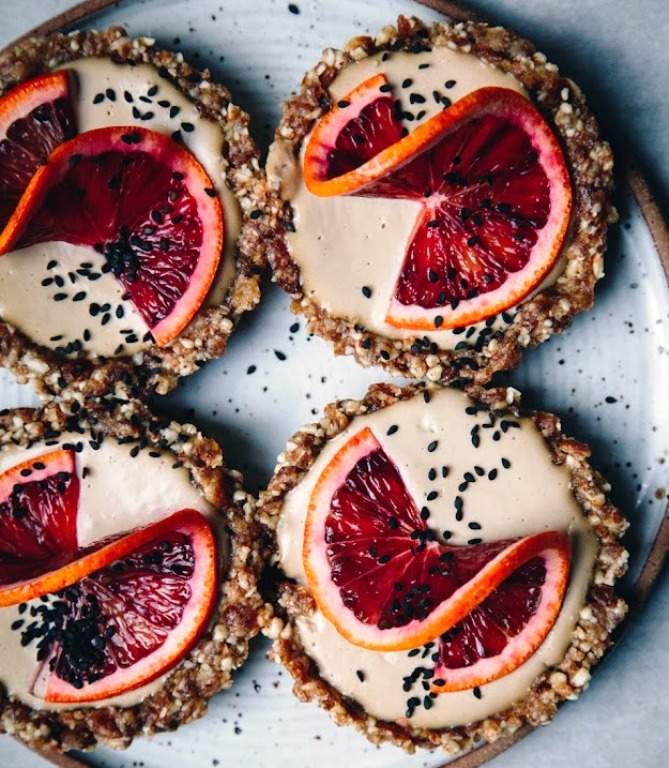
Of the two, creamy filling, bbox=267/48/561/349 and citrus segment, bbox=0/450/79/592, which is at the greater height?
creamy filling, bbox=267/48/561/349

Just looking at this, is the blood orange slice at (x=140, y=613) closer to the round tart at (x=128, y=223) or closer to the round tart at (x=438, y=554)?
the round tart at (x=438, y=554)

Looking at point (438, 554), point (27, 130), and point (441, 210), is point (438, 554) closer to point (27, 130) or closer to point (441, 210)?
point (441, 210)

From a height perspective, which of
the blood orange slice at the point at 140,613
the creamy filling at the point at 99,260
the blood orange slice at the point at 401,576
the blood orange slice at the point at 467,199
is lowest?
the blood orange slice at the point at 140,613

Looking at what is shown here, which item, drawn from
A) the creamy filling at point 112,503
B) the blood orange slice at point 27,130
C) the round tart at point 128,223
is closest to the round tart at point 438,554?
the creamy filling at point 112,503

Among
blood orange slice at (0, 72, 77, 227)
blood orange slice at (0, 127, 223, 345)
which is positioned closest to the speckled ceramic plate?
blood orange slice at (0, 127, 223, 345)

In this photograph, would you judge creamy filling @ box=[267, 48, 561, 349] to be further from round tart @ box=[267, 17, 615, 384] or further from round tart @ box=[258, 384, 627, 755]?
round tart @ box=[258, 384, 627, 755]

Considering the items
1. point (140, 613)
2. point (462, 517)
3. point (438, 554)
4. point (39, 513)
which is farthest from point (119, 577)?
point (462, 517)
